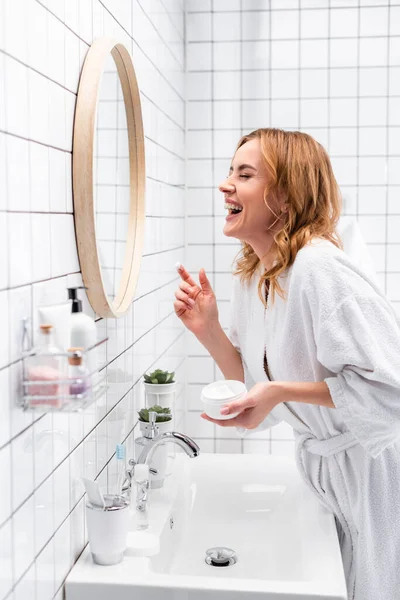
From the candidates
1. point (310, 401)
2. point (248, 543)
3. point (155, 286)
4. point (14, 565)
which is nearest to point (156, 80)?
point (155, 286)

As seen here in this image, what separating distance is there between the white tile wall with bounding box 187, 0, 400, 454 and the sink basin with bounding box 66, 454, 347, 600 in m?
1.04

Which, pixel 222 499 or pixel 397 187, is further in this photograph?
pixel 397 187

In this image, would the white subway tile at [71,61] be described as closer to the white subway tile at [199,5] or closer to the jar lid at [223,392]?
the jar lid at [223,392]

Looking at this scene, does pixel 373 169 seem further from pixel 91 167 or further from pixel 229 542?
pixel 91 167

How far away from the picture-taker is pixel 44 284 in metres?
1.19

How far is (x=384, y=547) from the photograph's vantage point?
170cm

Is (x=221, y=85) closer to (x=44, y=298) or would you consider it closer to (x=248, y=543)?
(x=248, y=543)

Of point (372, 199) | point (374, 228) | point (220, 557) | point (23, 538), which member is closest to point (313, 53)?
point (372, 199)

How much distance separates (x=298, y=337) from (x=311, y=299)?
0.45ft

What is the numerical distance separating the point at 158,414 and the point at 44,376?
0.88 metres

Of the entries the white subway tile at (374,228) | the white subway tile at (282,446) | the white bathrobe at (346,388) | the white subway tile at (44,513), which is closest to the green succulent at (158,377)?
the white bathrobe at (346,388)

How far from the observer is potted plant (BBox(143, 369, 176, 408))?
1979mm

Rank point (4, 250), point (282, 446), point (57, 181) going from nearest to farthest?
point (4, 250)
point (57, 181)
point (282, 446)

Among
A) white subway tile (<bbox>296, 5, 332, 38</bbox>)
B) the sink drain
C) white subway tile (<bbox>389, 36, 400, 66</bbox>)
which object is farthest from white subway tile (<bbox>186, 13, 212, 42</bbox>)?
the sink drain
